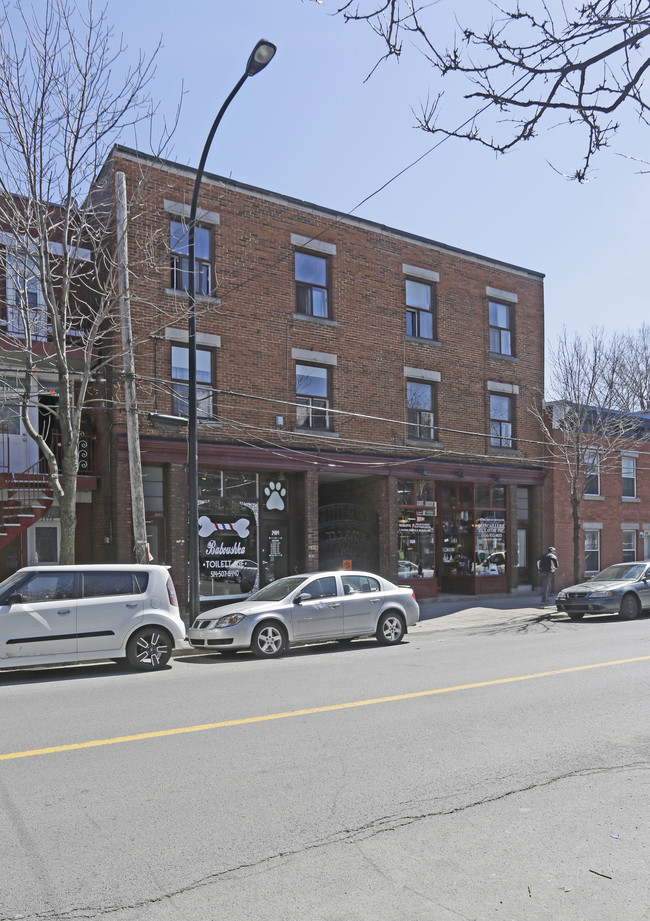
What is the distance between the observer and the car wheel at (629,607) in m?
18.4

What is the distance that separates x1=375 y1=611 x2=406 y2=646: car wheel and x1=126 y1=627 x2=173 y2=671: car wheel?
4.07 meters

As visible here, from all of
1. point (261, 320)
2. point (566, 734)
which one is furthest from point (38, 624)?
point (261, 320)

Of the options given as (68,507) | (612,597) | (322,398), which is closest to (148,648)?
(68,507)

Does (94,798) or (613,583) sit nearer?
(94,798)

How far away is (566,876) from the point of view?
A: 4.12m

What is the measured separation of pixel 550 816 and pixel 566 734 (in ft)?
6.98

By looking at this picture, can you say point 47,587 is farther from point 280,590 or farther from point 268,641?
point 280,590

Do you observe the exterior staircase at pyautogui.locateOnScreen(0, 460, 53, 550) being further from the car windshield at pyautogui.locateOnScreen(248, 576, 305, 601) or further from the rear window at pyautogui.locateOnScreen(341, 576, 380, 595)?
the rear window at pyautogui.locateOnScreen(341, 576, 380, 595)

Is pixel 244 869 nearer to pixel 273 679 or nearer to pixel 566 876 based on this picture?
pixel 566 876

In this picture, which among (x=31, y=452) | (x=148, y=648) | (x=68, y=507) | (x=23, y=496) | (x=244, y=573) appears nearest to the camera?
(x=148, y=648)

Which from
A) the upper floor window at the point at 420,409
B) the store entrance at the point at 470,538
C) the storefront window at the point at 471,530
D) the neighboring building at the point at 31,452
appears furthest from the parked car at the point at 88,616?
the storefront window at the point at 471,530

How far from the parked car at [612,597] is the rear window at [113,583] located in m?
11.0

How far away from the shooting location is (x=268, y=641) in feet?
41.4

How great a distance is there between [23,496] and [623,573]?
46.5 ft
